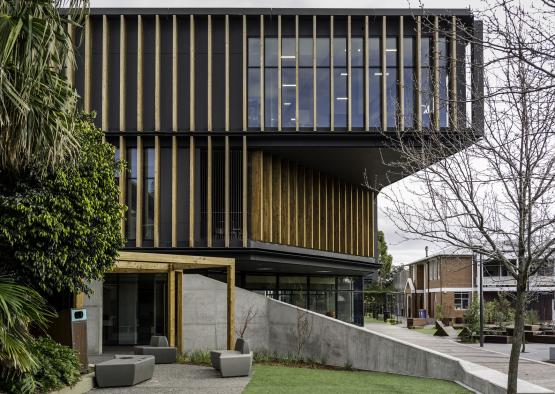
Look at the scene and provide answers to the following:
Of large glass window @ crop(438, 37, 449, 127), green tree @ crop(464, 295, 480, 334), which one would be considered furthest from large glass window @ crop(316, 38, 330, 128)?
green tree @ crop(464, 295, 480, 334)

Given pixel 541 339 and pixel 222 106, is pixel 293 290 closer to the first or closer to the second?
pixel 222 106

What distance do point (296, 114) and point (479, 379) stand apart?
49.4 ft

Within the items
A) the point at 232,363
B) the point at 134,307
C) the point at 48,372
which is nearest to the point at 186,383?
the point at 232,363

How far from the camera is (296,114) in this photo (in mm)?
27328

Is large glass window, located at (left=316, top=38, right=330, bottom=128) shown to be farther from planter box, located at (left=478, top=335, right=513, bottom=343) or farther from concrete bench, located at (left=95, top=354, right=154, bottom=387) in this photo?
concrete bench, located at (left=95, top=354, right=154, bottom=387)

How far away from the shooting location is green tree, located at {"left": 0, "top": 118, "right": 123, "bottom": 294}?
1284 centimetres

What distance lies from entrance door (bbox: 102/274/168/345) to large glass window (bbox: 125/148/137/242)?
1.76m

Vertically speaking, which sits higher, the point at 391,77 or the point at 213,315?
the point at 391,77

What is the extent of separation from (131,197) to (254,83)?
257 inches

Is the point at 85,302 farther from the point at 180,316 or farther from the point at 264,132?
the point at 264,132

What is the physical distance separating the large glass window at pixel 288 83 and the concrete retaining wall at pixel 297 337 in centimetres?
722

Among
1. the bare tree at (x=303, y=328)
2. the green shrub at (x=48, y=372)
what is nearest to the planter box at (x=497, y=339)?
the bare tree at (x=303, y=328)

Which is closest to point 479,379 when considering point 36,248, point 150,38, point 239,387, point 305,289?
point 239,387

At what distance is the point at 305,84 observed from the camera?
27703 mm
